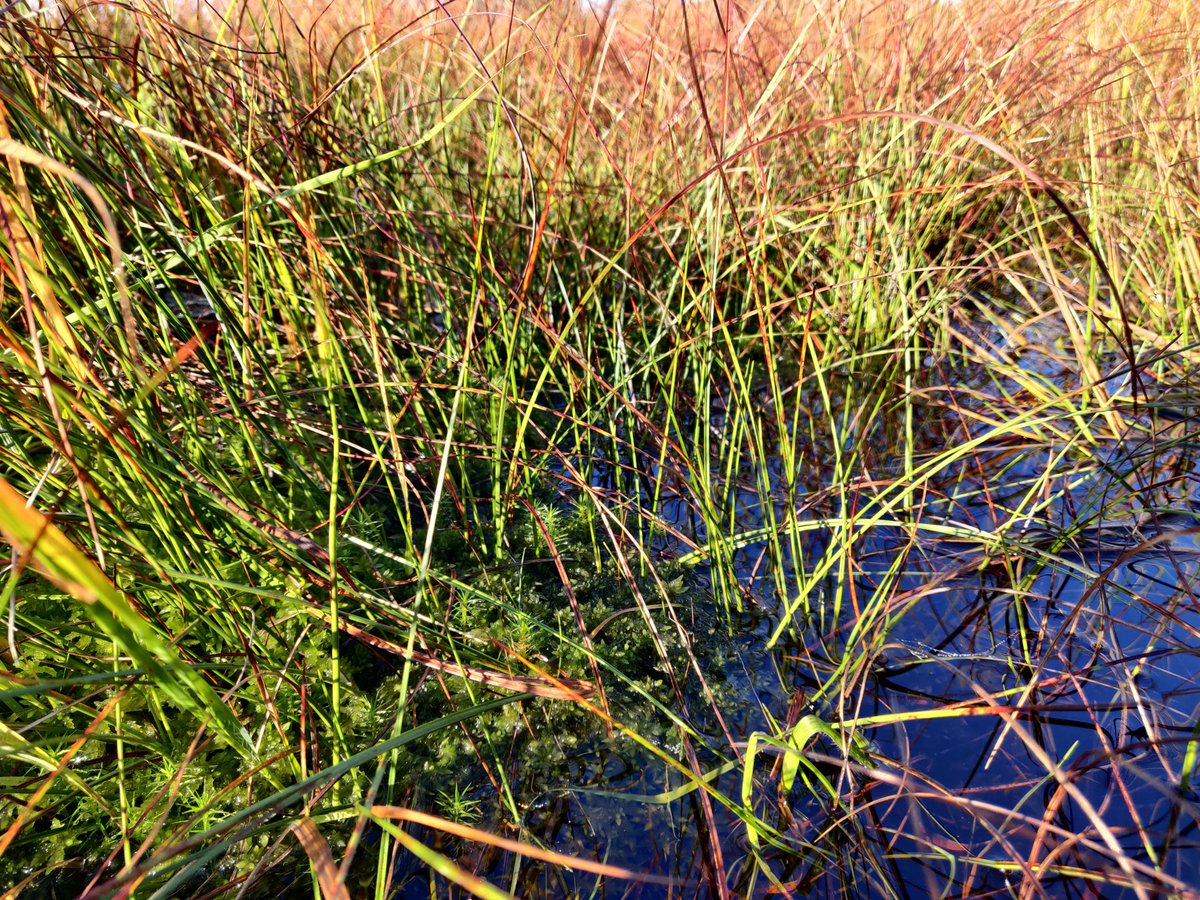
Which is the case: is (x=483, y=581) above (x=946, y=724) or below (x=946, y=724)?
above

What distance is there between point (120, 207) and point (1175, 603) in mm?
2044

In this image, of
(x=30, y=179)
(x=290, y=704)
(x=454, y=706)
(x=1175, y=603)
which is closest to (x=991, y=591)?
(x=1175, y=603)

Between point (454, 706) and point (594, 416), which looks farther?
point (594, 416)

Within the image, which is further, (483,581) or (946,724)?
(483,581)

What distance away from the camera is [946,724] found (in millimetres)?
1310

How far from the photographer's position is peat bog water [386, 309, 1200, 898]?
42.4 inches

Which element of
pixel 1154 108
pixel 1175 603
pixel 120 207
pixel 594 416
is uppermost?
pixel 120 207

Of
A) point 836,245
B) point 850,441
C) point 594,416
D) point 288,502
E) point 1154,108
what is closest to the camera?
point 288,502

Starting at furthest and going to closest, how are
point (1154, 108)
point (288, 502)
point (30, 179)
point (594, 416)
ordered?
point (1154, 108), point (594, 416), point (288, 502), point (30, 179)

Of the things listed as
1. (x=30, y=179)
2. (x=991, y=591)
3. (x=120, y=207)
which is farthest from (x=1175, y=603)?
(x=30, y=179)

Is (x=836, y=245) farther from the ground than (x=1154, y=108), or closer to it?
closer to it

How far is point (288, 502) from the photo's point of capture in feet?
4.56

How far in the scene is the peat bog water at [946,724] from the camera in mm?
1076

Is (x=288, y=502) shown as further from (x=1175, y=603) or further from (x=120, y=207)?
(x=1175, y=603)
